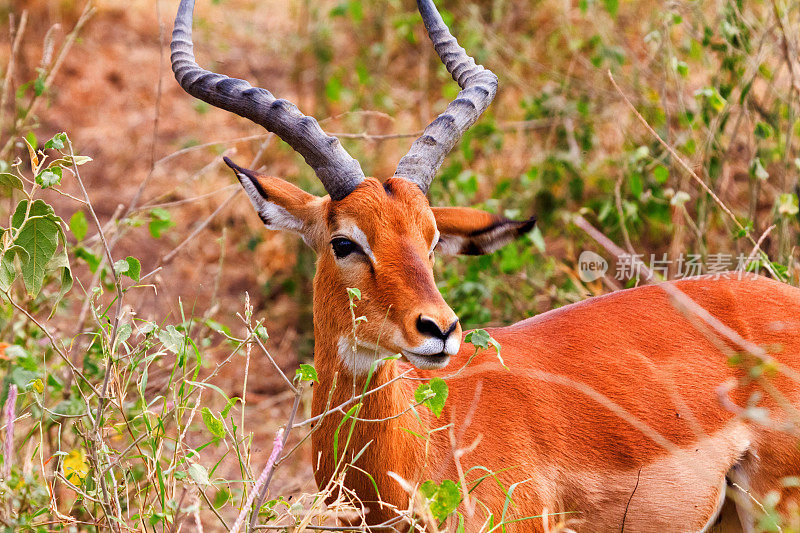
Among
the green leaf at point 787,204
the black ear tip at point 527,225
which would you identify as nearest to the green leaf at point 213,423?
the black ear tip at point 527,225

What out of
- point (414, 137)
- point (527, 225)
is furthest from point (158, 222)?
point (414, 137)

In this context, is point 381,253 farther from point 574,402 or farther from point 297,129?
point 574,402

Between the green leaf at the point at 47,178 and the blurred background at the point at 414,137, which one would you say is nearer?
the green leaf at the point at 47,178

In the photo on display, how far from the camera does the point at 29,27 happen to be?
386 inches

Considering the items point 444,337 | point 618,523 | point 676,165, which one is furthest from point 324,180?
point 676,165

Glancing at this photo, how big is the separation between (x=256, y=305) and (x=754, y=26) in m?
4.61

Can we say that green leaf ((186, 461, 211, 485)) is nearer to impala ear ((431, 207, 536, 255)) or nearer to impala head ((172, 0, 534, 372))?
impala head ((172, 0, 534, 372))

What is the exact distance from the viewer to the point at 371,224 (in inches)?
129

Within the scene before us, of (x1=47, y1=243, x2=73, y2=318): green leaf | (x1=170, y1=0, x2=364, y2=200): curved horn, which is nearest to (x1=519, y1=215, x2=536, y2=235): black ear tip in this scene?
(x1=170, y1=0, x2=364, y2=200): curved horn

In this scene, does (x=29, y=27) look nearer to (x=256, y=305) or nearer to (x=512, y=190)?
(x=256, y=305)

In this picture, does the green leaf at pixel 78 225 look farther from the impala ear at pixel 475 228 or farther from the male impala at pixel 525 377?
the impala ear at pixel 475 228

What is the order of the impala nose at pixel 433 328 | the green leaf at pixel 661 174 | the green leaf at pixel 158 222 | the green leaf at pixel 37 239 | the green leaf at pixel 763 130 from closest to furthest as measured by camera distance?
the impala nose at pixel 433 328, the green leaf at pixel 37 239, the green leaf at pixel 158 222, the green leaf at pixel 763 130, the green leaf at pixel 661 174

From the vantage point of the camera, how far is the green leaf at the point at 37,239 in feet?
10.1

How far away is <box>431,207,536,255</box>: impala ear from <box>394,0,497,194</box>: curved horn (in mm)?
154
